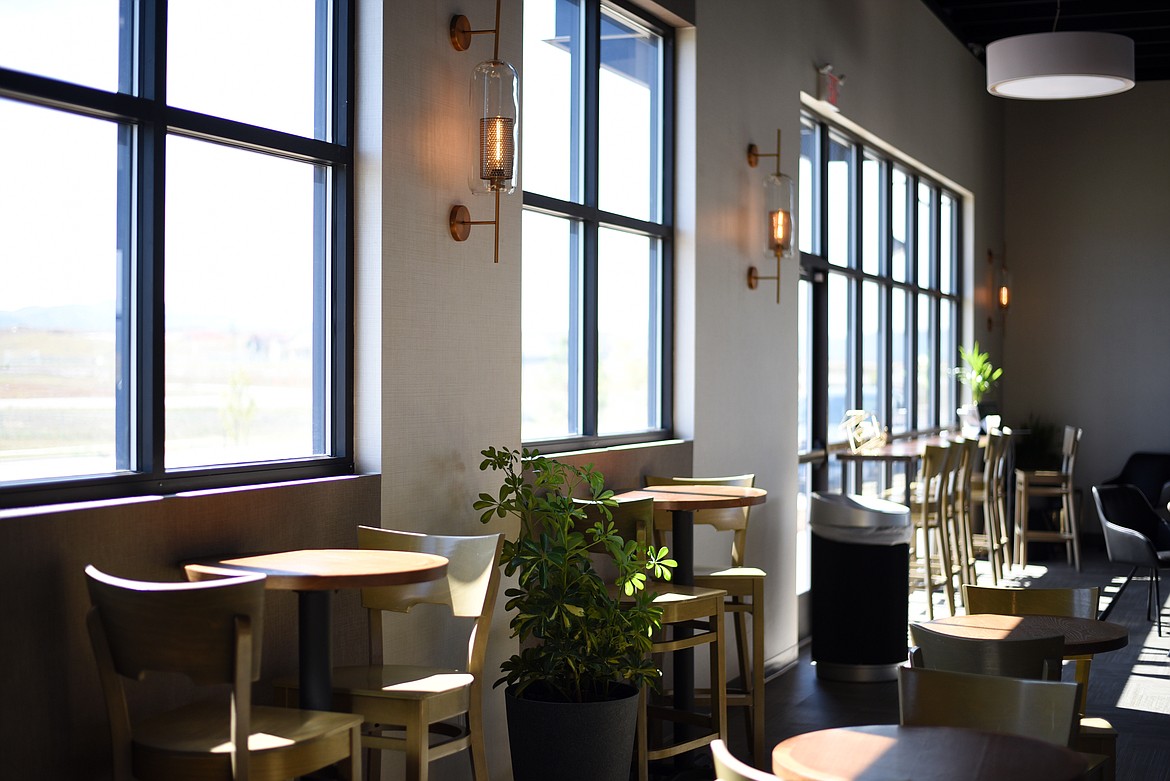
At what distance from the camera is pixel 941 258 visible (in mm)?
10562

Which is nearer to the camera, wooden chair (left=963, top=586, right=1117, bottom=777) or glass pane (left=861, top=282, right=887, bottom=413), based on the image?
wooden chair (left=963, top=586, right=1117, bottom=777)

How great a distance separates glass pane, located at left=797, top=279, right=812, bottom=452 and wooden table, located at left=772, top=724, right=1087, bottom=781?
500 cm

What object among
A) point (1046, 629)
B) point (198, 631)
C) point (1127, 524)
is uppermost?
point (198, 631)

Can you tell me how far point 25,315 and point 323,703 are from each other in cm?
112

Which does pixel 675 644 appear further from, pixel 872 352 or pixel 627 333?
pixel 872 352

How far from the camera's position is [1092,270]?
38.3ft

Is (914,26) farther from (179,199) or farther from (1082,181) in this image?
(179,199)

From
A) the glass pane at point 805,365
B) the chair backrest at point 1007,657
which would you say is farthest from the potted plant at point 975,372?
the chair backrest at point 1007,657

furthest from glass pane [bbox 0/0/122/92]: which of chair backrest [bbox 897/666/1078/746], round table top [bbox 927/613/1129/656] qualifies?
round table top [bbox 927/613/1129/656]

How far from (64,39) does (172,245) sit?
1.80 feet

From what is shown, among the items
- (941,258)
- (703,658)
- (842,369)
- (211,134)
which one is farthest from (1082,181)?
(211,134)

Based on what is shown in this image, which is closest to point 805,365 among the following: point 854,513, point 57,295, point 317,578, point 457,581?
point 854,513

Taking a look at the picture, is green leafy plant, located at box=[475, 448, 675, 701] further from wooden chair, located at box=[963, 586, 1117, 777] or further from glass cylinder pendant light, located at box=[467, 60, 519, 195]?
wooden chair, located at box=[963, 586, 1117, 777]

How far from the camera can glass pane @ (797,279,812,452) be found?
728 centimetres
